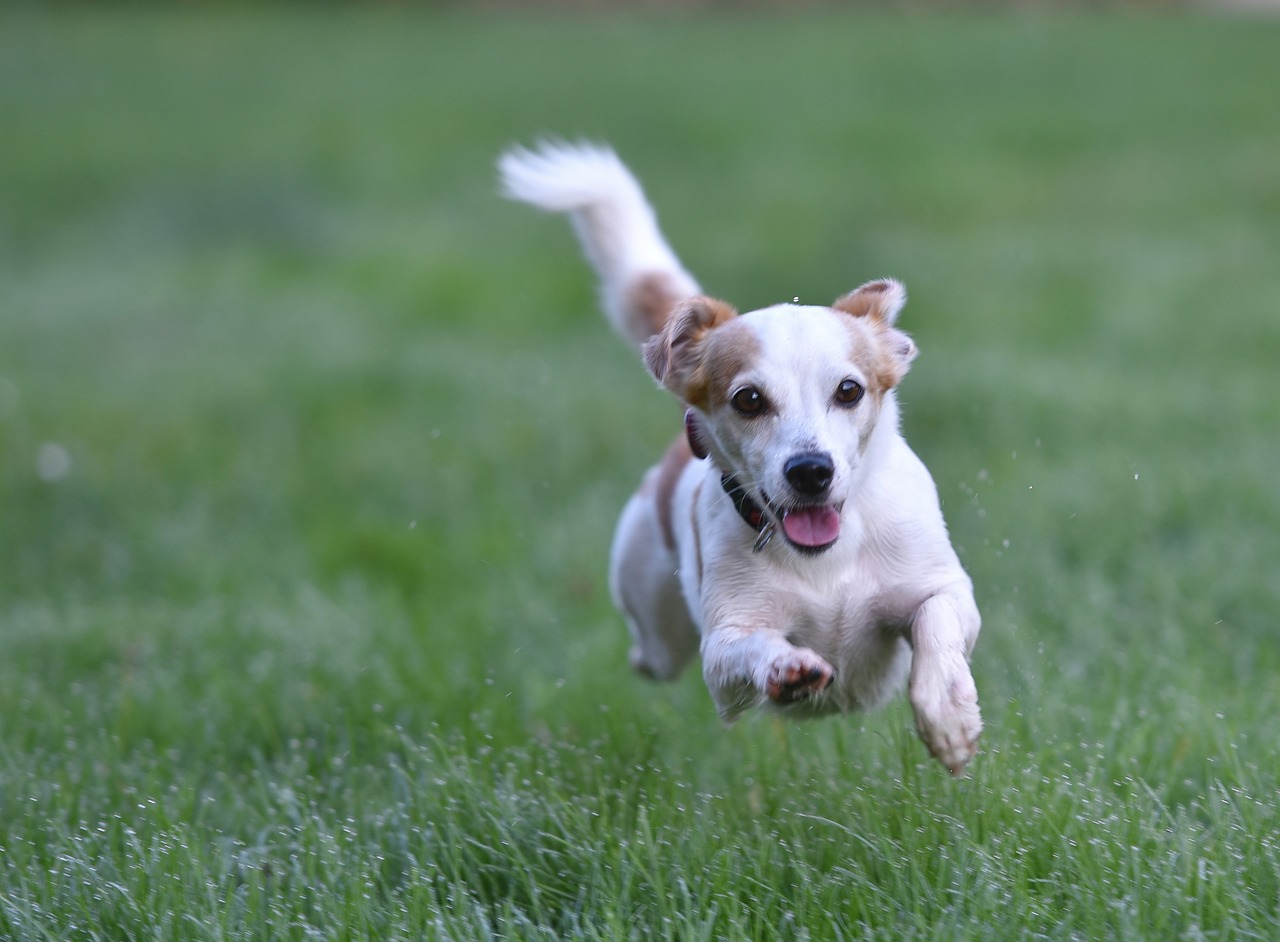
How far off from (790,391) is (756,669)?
22.2 inches

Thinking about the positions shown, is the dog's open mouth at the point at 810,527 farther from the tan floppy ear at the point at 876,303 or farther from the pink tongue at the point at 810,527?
the tan floppy ear at the point at 876,303

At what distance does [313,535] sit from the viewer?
6234mm

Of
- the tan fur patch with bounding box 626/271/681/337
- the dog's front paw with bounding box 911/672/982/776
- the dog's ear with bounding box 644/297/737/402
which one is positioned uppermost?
the dog's ear with bounding box 644/297/737/402

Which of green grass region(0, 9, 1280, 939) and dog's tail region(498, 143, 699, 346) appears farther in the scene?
dog's tail region(498, 143, 699, 346)

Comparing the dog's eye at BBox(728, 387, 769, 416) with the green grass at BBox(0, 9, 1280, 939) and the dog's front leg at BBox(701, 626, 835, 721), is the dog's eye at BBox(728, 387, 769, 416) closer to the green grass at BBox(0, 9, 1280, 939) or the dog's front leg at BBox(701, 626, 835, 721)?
the dog's front leg at BBox(701, 626, 835, 721)

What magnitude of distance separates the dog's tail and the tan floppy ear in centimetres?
101

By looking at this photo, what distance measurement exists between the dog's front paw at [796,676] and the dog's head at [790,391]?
27 cm

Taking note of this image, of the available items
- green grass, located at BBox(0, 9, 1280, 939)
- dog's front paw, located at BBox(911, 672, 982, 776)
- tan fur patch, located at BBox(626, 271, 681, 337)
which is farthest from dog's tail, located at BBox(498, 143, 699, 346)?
dog's front paw, located at BBox(911, 672, 982, 776)

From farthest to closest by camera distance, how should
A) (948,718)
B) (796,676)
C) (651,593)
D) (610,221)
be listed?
(610,221), (651,593), (948,718), (796,676)

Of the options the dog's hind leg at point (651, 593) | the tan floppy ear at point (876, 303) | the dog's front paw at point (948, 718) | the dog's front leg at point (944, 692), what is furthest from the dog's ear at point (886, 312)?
the dog's hind leg at point (651, 593)

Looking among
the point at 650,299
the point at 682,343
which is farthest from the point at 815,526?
the point at 650,299

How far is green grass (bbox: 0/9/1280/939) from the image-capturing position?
10.2 feet

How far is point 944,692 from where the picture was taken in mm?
2916

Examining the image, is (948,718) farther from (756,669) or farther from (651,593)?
(651,593)
